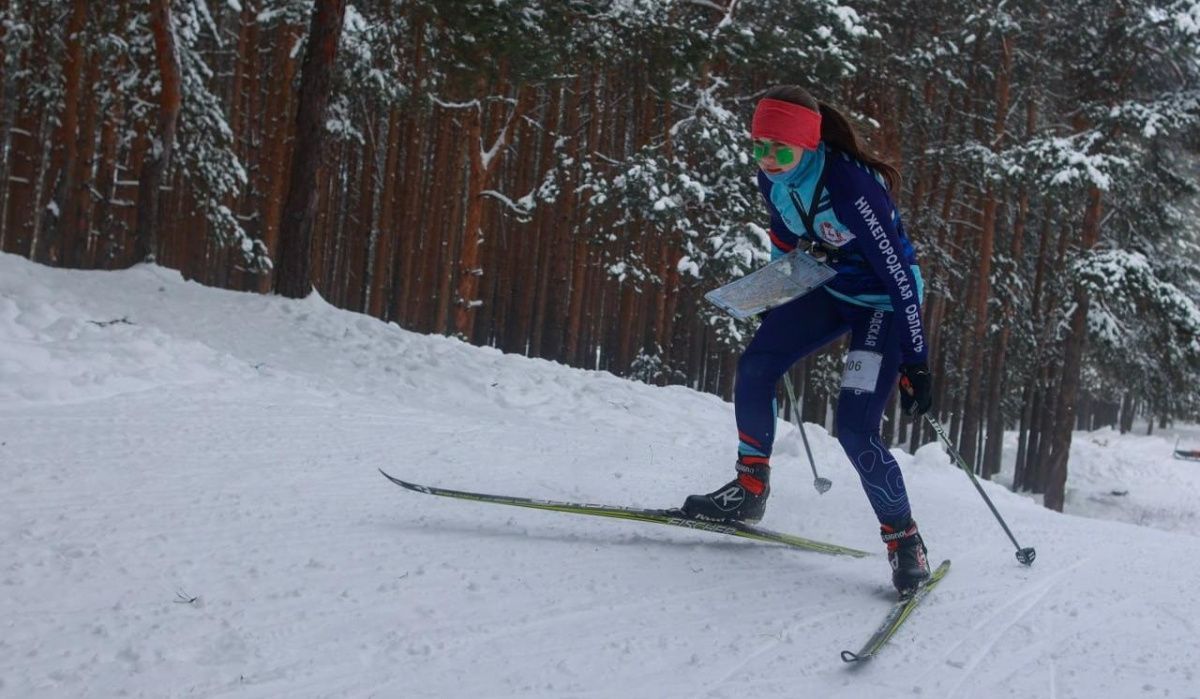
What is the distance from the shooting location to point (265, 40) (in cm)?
2200

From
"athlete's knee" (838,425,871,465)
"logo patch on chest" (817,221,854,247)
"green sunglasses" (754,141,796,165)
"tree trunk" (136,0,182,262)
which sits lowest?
"athlete's knee" (838,425,871,465)

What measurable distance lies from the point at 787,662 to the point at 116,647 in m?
1.92

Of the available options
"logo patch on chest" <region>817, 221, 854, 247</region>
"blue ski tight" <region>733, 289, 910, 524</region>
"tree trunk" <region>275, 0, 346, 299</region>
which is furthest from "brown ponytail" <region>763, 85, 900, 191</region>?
"tree trunk" <region>275, 0, 346, 299</region>

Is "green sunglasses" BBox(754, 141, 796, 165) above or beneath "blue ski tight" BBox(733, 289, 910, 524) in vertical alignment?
above

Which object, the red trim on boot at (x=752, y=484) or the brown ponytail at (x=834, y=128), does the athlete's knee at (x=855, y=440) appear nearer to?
the red trim on boot at (x=752, y=484)

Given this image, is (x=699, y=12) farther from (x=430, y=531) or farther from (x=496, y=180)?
(x=496, y=180)

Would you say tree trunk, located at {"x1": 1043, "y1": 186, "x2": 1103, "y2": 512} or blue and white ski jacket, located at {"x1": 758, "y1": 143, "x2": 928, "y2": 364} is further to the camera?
tree trunk, located at {"x1": 1043, "y1": 186, "x2": 1103, "y2": 512}

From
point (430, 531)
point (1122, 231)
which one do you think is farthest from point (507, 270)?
point (430, 531)

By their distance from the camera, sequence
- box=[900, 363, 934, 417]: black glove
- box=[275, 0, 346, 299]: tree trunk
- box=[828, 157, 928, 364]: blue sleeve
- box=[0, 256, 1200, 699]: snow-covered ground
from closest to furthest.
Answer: box=[0, 256, 1200, 699]: snow-covered ground → box=[828, 157, 928, 364]: blue sleeve → box=[900, 363, 934, 417]: black glove → box=[275, 0, 346, 299]: tree trunk

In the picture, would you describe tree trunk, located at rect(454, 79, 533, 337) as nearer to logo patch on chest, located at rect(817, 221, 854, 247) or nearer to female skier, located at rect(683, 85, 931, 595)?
female skier, located at rect(683, 85, 931, 595)

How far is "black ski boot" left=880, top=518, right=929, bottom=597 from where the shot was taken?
134 inches

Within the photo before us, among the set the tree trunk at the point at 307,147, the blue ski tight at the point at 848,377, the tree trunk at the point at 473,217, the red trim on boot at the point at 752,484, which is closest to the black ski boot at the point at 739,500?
the red trim on boot at the point at 752,484

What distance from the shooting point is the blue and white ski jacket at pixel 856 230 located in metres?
3.41

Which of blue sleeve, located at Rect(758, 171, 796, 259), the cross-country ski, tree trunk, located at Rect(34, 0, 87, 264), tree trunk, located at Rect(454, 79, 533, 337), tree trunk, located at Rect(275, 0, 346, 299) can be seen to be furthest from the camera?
tree trunk, located at Rect(454, 79, 533, 337)
